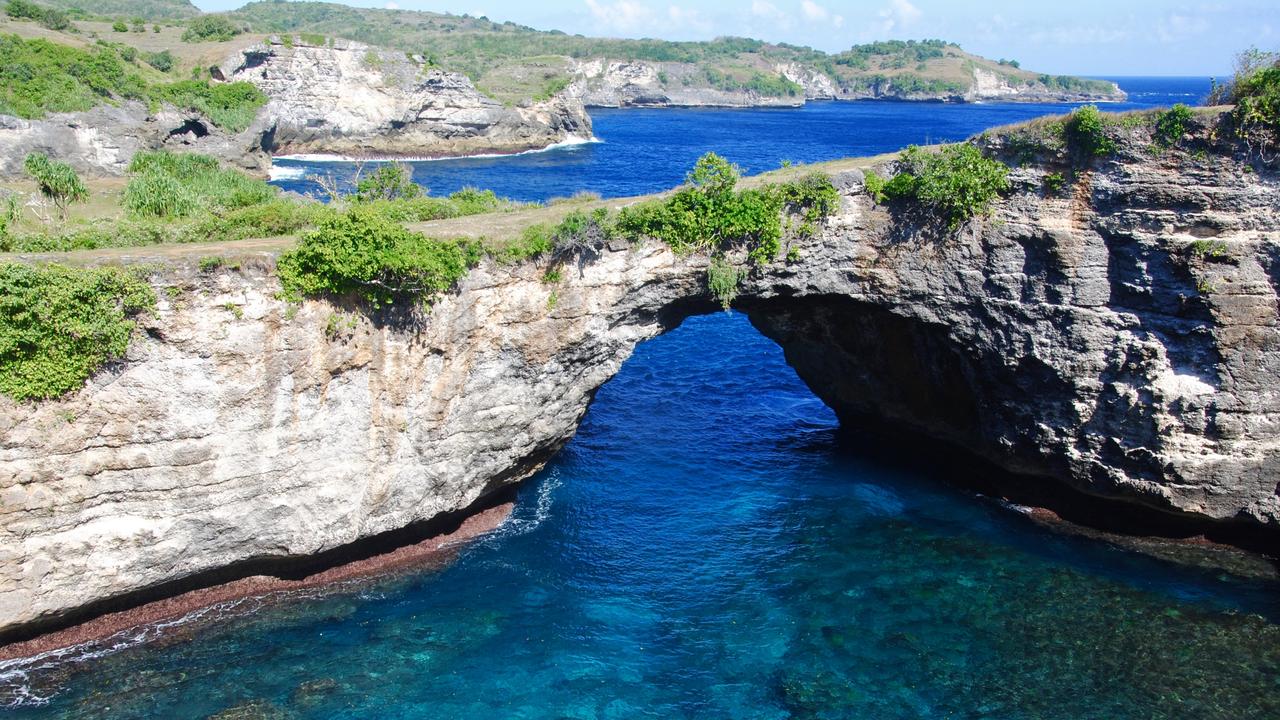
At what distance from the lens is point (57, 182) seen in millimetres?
23891

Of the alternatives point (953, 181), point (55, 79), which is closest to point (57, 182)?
point (953, 181)

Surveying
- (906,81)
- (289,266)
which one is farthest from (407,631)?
(906,81)

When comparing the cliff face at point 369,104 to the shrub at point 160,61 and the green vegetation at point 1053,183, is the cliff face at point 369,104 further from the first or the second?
the green vegetation at point 1053,183

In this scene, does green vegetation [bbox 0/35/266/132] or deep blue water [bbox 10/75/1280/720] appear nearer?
deep blue water [bbox 10/75/1280/720]

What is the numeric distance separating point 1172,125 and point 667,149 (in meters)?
75.6

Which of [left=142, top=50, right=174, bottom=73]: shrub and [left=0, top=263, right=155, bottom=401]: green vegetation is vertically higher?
[left=142, top=50, right=174, bottom=73]: shrub

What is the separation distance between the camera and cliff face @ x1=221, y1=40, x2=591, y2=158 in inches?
3302

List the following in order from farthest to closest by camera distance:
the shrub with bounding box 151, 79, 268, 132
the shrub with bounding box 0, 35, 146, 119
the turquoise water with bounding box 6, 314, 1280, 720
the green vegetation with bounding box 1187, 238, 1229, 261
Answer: the shrub with bounding box 151, 79, 268, 132, the shrub with bounding box 0, 35, 146, 119, the green vegetation with bounding box 1187, 238, 1229, 261, the turquoise water with bounding box 6, 314, 1280, 720

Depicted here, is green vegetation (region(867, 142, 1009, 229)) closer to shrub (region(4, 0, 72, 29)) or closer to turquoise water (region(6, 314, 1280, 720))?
turquoise water (region(6, 314, 1280, 720))

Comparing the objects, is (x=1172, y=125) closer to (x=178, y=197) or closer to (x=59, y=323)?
(x=59, y=323)

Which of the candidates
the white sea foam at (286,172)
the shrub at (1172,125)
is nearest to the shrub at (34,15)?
the white sea foam at (286,172)

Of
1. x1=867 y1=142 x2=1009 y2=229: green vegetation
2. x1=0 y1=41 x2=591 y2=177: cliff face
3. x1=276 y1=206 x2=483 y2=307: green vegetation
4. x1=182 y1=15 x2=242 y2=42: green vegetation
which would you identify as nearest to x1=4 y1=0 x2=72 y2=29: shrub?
x1=182 y1=15 x2=242 y2=42: green vegetation

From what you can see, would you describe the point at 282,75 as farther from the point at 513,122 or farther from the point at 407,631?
the point at 407,631

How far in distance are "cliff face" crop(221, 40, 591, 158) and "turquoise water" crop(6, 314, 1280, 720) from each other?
233 ft
